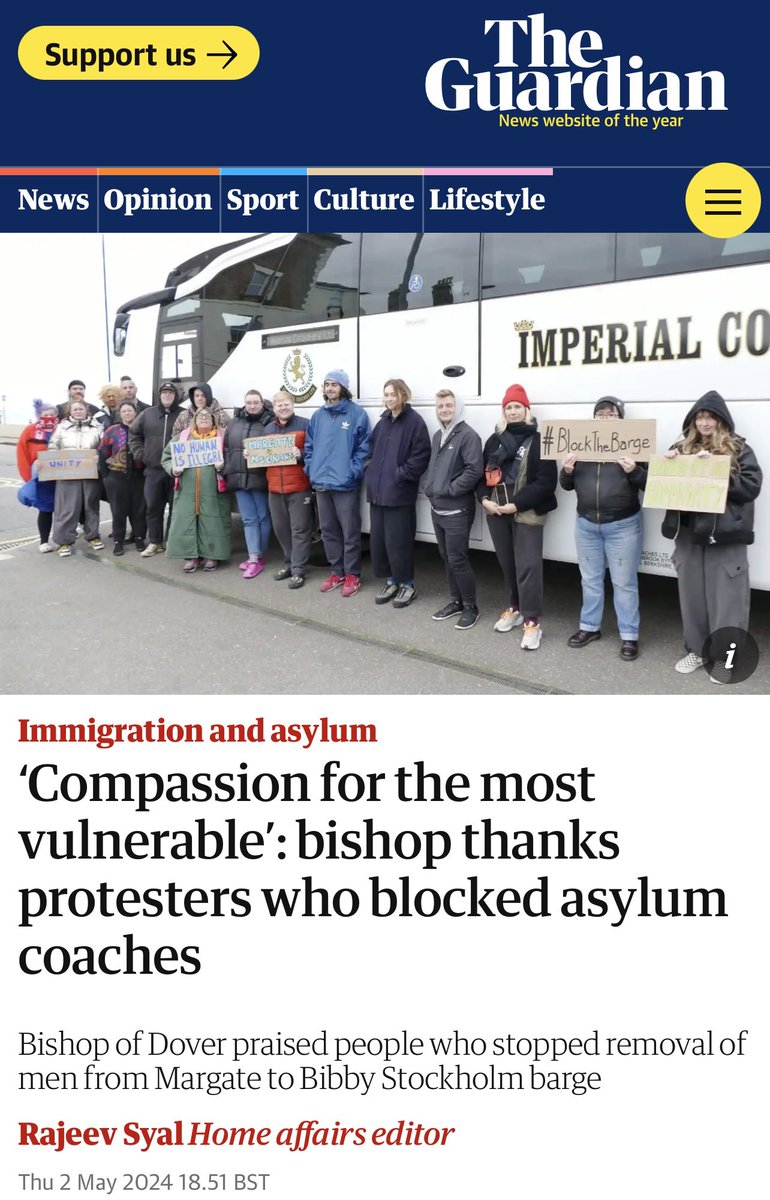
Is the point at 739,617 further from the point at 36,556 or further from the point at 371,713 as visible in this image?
the point at 36,556

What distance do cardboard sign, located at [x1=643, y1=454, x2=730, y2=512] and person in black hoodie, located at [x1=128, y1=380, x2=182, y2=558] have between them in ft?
13.8

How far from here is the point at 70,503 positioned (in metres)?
7.52

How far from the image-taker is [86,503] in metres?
7.61

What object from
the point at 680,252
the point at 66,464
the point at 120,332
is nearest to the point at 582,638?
the point at 680,252

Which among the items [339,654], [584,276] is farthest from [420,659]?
[584,276]

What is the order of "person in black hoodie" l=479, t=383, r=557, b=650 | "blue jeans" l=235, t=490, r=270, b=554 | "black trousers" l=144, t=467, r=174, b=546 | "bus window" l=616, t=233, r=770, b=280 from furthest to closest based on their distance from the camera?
"black trousers" l=144, t=467, r=174, b=546 < "blue jeans" l=235, t=490, r=270, b=554 < "person in black hoodie" l=479, t=383, r=557, b=650 < "bus window" l=616, t=233, r=770, b=280

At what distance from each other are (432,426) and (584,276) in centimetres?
139

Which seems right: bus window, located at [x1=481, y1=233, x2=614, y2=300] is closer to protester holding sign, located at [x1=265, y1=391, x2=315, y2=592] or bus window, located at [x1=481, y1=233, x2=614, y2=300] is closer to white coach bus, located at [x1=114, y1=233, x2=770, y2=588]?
white coach bus, located at [x1=114, y1=233, x2=770, y2=588]

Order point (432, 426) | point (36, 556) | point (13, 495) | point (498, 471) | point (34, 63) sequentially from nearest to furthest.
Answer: point (34, 63) < point (498, 471) < point (432, 426) < point (36, 556) < point (13, 495)

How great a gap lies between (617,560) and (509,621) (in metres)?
0.86

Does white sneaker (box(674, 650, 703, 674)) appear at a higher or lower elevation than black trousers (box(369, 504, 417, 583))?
lower

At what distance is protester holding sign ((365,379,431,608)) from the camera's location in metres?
5.23

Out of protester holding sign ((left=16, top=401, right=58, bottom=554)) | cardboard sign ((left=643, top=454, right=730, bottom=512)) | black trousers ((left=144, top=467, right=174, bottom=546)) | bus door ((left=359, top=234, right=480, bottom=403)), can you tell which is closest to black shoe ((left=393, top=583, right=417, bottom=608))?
bus door ((left=359, top=234, right=480, bottom=403))

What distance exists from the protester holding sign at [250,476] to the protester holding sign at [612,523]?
271 centimetres
